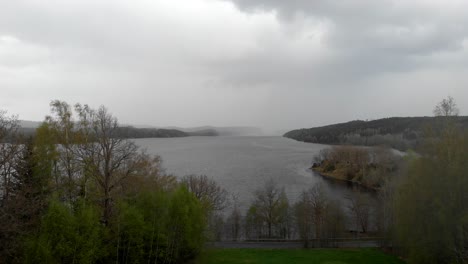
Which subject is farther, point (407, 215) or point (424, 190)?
point (407, 215)

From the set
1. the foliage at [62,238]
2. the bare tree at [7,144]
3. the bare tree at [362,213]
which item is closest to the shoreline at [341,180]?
the bare tree at [362,213]

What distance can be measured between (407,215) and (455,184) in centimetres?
363

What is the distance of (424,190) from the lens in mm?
A: 19078

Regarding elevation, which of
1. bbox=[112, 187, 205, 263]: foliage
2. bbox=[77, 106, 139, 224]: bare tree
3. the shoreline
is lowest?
the shoreline

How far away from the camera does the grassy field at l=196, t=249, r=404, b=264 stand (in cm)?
2592

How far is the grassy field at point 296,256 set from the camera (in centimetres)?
2592

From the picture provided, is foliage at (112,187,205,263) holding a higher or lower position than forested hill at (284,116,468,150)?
lower

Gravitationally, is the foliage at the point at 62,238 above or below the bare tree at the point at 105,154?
below

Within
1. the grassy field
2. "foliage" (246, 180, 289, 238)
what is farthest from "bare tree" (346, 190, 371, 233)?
the grassy field

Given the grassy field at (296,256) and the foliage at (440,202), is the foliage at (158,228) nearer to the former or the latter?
the grassy field at (296,256)

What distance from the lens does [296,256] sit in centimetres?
2747

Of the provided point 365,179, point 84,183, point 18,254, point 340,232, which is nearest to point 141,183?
point 84,183

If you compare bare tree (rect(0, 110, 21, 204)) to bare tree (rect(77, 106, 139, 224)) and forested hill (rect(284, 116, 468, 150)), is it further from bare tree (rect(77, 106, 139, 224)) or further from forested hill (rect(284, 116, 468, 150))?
forested hill (rect(284, 116, 468, 150))

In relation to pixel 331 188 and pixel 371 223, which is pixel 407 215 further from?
pixel 331 188
